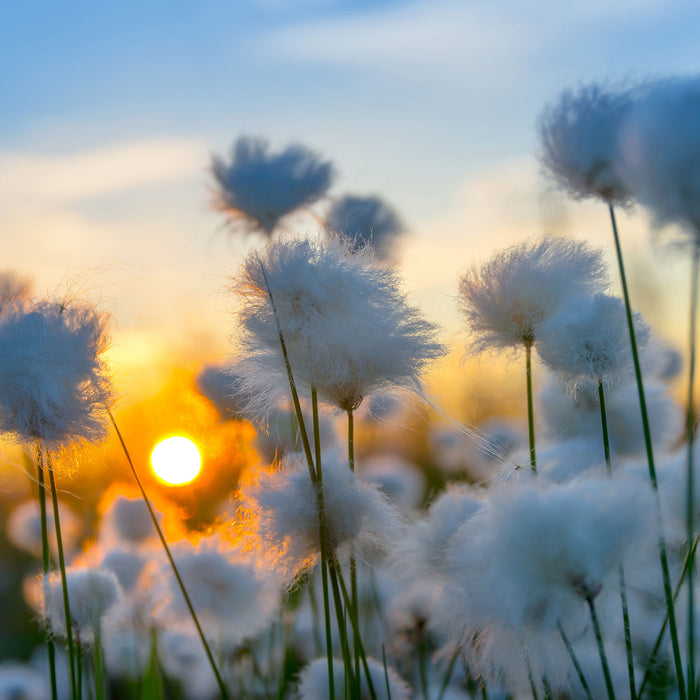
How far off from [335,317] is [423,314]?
0.53 ft

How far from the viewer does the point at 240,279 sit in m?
1.06

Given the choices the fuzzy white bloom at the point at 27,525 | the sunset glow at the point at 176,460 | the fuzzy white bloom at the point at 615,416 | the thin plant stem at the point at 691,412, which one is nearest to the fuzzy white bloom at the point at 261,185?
the sunset glow at the point at 176,460

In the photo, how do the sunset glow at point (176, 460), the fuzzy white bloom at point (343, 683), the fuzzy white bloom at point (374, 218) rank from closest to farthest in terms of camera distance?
the fuzzy white bloom at point (343, 683) < the sunset glow at point (176, 460) < the fuzzy white bloom at point (374, 218)

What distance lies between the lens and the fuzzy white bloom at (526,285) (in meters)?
1.26

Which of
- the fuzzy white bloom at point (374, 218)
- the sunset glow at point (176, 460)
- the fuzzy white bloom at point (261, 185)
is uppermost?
the fuzzy white bloom at point (374, 218)

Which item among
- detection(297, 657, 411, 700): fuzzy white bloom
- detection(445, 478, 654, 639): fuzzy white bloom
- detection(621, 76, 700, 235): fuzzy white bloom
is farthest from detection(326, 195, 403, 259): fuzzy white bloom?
detection(445, 478, 654, 639): fuzzy white bloom

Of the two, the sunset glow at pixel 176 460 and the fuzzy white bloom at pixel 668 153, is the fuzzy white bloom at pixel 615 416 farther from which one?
the sunset glow at pixel 176 460

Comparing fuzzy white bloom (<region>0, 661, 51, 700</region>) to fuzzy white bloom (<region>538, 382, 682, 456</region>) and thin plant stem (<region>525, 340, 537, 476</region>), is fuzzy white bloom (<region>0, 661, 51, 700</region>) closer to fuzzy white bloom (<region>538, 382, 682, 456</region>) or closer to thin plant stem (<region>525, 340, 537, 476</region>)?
fuzzy white bloom (<region>538, 382, 682, 456</region>)

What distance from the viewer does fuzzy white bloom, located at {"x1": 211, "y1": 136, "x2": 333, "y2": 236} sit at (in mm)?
2268

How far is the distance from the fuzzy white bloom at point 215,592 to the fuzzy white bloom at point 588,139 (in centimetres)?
103

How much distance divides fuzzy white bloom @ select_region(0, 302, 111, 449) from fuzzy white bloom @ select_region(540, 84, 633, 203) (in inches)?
28.3

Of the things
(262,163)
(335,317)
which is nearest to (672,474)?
(335,317)

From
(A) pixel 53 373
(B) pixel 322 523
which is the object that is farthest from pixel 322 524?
(A) pixel 53 373

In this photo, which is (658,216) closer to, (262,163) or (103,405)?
(103,405)
